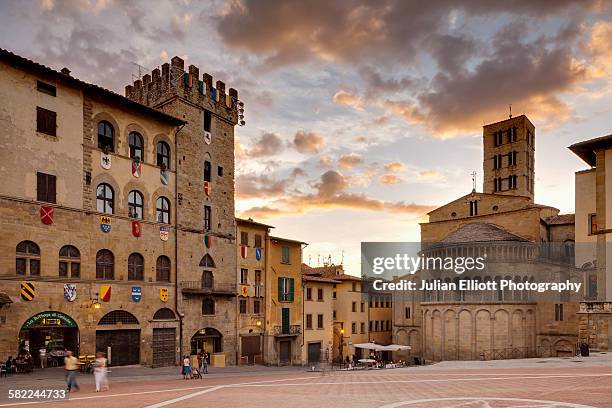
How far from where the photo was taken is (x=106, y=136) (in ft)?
127

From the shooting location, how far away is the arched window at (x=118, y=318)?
3678 centimetres

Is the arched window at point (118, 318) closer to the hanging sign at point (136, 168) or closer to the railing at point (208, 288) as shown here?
the railing at point (208, 288)

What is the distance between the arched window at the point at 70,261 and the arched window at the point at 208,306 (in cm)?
1159

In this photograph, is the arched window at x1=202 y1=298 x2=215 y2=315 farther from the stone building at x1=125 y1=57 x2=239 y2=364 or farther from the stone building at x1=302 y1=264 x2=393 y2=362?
the stone building at x1=302 y1=264 x2=393 y2=362

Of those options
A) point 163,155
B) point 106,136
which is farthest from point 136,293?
point 106,136

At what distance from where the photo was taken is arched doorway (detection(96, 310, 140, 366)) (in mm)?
36594

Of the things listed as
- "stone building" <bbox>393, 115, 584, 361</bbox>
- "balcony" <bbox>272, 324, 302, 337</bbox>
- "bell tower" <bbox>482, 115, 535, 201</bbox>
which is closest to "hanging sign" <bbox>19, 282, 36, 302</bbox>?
"balcony" <bbox>272, 324, 302, 337</bbox>

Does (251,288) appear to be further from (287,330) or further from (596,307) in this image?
(596,307)

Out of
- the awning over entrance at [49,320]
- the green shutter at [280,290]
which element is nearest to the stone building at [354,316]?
the green shutter at [280,290]

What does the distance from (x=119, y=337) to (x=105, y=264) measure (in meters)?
4.92

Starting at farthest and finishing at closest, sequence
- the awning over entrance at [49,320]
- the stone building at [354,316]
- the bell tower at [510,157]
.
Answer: the bell tower at [510,157] → the stone building at [354,316] → the awning over entrance at [49,320]

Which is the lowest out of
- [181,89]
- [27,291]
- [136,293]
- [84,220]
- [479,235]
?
[136,293]

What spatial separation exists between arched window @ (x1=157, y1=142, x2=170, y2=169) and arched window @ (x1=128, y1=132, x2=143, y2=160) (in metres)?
1.75

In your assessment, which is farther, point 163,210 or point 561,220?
point 561,220
